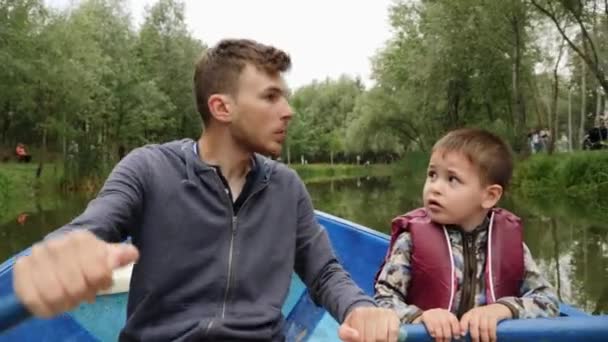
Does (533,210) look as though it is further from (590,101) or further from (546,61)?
(590,101)

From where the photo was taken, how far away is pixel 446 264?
1.99 metres


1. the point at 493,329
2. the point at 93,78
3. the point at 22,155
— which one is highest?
the point at 93,78

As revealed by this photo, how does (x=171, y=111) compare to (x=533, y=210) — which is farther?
(x=171, y=111)

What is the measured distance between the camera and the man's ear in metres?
1.81

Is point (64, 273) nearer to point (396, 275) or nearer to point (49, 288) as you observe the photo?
point (49, 288)

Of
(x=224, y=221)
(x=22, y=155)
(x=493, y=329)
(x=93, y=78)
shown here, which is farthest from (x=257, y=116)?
(x=22, y=155)

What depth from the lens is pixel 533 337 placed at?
1207 mm

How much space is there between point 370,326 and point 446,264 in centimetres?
76

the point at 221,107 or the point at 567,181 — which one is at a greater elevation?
the point at 221,107

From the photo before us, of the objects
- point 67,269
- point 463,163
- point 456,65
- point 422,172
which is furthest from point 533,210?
point 422,172

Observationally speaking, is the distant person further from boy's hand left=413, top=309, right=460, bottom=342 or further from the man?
boy's hand left=413, top=309, right=460, bottom=342

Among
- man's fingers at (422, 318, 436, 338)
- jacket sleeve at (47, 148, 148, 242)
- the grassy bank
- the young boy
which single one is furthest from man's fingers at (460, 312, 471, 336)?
the grassy bank

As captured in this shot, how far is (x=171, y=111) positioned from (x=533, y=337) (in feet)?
95.8

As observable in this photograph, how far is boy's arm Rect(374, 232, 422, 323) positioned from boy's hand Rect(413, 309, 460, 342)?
1.89 feet
